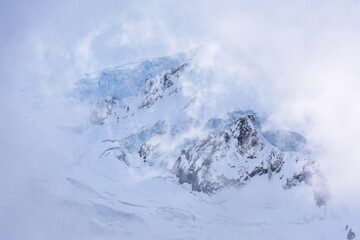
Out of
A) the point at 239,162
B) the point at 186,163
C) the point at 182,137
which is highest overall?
the point at 182,137

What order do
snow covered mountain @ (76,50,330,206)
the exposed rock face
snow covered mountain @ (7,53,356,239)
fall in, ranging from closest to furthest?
snow covered mountain @ (7,53,356,239) → snow covered mountain @ (76,50,330,206) → the exposed rock face

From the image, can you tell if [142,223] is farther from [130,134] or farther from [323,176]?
[323,176]

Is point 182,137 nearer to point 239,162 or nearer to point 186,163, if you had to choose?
point 186,163

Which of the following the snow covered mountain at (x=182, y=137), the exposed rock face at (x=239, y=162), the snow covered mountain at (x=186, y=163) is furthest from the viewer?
the exposed rock face at (x=239, y=162)

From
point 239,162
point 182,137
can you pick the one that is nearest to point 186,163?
point 182,137

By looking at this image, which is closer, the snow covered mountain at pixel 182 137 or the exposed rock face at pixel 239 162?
the snow covered mountain at pixel 182 137

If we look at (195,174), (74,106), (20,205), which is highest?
(74,106)

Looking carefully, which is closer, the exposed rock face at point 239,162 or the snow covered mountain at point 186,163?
the snow covered mountain at point 186,163

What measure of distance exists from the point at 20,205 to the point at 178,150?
29296mm

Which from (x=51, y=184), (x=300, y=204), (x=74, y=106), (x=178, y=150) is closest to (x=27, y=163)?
(x=51, y=184)

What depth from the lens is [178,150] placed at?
325 feet

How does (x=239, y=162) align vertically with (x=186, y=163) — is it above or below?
above

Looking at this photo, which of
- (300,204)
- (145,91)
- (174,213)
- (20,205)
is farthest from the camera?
(145,91)

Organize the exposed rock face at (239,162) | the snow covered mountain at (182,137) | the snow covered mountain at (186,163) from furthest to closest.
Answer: the exposed rock face at (239,162) → the snow covered mountain at (182,137) → the snow covered mountain at (186,163)
